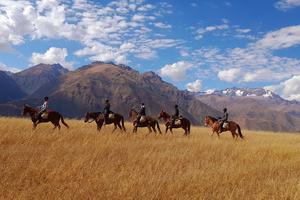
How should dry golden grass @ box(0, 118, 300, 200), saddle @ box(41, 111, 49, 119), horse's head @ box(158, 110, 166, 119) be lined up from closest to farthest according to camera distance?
dry golden grass @ box(0, 118, 300, 200) < saddle @ box(41, 111, 49, 119) < horse's head @ box(158, 110, 166, 119)

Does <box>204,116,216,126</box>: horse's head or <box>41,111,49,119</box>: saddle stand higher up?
<box>204,116,216,126</box>: horse's head

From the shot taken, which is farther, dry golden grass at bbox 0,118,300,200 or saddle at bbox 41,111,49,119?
saddle at bbox 41,111,49,119

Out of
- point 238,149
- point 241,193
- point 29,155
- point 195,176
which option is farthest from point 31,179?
point 238,149

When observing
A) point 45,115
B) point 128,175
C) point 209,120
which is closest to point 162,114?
point 209,120

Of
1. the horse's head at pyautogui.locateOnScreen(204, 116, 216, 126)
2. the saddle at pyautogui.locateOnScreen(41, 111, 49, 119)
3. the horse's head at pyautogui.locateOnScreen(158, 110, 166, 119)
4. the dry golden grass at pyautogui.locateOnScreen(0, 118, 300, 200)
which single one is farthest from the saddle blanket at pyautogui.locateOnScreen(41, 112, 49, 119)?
the horse's head at pyautogui.locateOnScreen(204, 116, 216, 126)

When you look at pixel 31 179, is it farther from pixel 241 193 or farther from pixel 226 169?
pixel 226 169

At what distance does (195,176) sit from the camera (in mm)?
9805

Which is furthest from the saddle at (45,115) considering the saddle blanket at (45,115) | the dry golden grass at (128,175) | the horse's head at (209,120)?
the horse's head at (209,120)

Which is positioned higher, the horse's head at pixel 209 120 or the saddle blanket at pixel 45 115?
the horse's head at pixel 209 120

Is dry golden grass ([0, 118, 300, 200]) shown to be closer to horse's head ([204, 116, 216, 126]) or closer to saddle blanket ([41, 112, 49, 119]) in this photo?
saddle blanket ([41, 112, 49, 119])

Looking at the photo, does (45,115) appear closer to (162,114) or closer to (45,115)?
(45,115)

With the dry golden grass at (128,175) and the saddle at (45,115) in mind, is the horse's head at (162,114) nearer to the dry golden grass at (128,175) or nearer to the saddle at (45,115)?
the saddle at (45,115)

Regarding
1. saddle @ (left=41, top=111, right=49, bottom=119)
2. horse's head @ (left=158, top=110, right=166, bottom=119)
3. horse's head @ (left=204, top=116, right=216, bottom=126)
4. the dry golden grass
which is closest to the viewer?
the dry golden grass

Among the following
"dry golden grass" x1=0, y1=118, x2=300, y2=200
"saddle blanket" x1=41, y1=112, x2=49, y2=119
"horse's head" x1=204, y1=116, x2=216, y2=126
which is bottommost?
"dry golden grass" x1=0, y1=118, x2=300, y2=200
